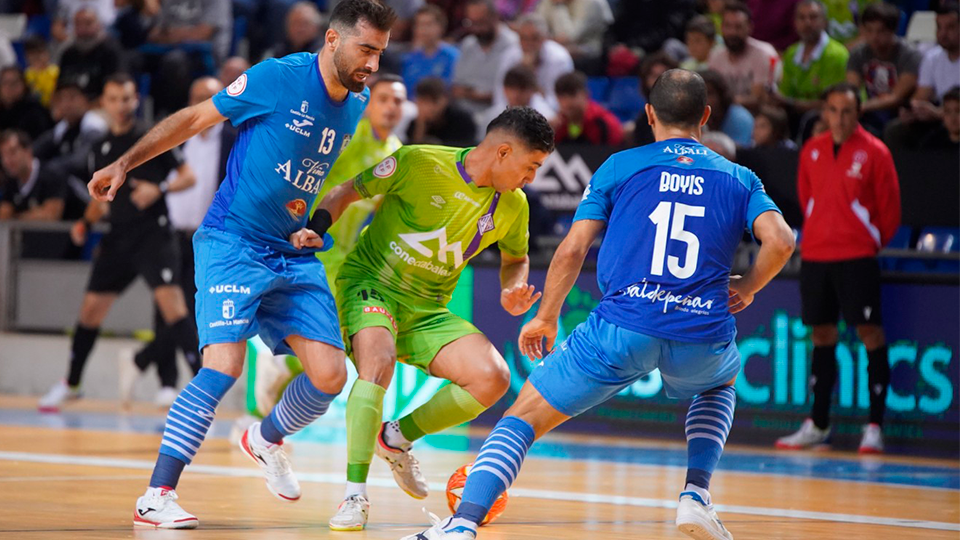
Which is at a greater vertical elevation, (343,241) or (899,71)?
(899,71)

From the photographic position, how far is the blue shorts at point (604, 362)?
5.03m

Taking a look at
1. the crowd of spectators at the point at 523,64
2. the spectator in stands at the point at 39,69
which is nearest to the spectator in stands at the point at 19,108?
the crowd of spectators at the point at 523,64

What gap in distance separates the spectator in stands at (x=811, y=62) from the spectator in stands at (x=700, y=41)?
721 mm

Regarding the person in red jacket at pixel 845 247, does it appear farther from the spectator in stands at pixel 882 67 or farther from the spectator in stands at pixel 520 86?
the spectator in stands at pixel 520 86

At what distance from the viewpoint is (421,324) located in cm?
661

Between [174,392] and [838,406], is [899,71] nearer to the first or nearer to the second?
[838,406]

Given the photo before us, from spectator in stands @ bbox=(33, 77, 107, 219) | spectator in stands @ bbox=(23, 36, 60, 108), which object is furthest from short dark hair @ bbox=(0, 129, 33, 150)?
spectator in stands @ bbox=(23, 36, 60, 108)

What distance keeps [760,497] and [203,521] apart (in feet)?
10.1

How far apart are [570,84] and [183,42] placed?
5687mm

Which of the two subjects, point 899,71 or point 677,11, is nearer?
point 899,71

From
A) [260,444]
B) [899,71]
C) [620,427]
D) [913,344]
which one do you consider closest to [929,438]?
[913,344]

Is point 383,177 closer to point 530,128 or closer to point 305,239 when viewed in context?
point 305,239

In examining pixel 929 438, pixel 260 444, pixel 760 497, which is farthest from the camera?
pixel 929 438

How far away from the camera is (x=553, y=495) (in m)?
7.15
